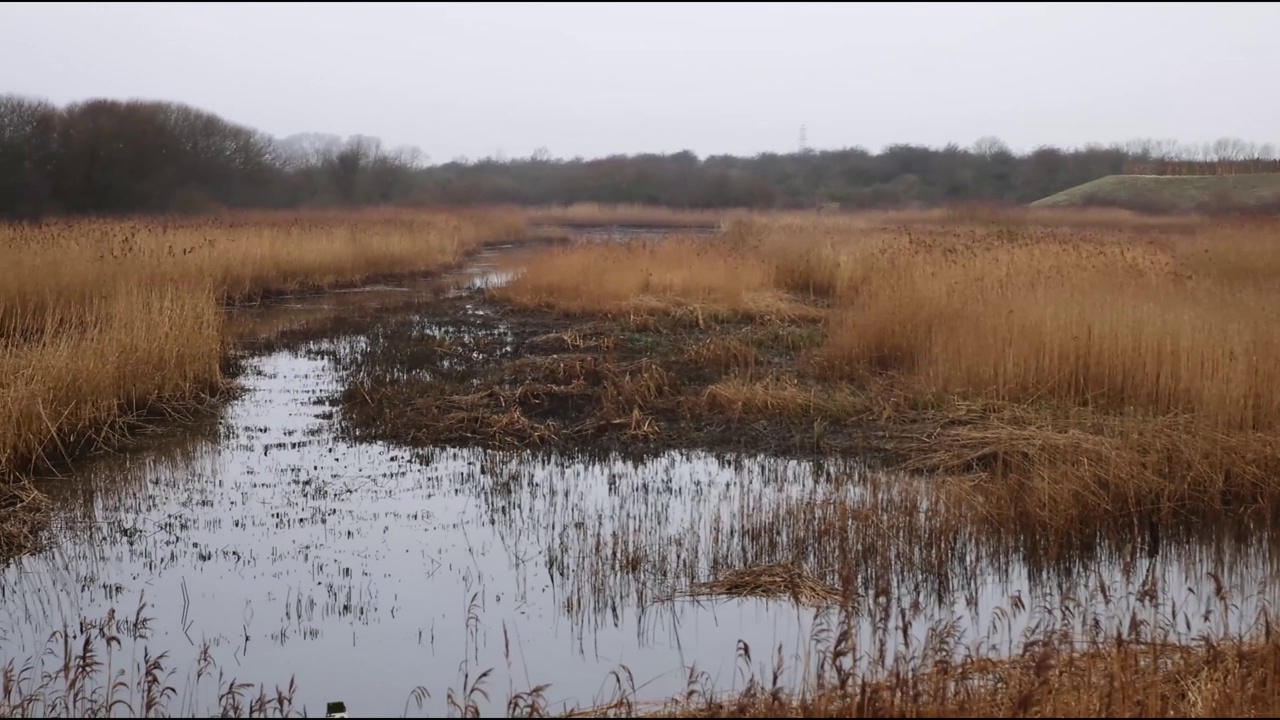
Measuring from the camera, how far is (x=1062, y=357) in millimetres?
7898

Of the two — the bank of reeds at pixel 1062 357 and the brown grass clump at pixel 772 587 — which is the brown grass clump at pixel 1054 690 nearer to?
the brown grass clump at pixel 772 587

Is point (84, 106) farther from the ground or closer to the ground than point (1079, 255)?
farther from the ground

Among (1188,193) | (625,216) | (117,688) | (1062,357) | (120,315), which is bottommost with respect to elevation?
(117,688)

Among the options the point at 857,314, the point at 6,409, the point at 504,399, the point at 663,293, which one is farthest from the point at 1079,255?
the point at 6,409

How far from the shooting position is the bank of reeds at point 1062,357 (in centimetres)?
599

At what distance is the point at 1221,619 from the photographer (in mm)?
4453

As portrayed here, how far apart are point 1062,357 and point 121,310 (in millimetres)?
8254

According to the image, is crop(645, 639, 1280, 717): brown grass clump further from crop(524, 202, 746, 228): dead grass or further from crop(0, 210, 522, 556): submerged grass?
crop(524, 202, 746, 228): dead grass

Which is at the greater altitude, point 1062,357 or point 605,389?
point 1062,357

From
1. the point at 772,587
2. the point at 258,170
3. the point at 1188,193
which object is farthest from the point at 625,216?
the point at 772,587

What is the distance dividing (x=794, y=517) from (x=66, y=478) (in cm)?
490

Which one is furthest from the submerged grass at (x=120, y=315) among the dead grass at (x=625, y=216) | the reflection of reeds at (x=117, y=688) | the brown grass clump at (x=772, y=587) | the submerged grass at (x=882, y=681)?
the dead grass at (x=625, y=216)

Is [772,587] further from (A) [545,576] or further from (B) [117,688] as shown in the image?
(B) [117,688]

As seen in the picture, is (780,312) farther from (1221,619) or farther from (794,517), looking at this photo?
(1221,619)
